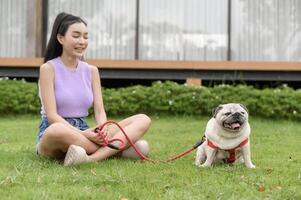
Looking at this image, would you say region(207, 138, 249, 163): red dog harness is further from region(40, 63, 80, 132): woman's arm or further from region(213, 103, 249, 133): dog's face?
region(40, 63, 80, 132): woman's arm

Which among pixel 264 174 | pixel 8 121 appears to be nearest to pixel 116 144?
pixel 264 174

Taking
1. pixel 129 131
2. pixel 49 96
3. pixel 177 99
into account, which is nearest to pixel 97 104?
pixel 129 131

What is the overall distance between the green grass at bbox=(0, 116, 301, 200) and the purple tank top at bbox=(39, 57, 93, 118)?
0.50 metres

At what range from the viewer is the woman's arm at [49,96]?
5219 mm

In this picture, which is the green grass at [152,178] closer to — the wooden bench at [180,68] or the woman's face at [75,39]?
the woman's face at [75,39]

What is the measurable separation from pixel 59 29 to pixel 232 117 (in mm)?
1821

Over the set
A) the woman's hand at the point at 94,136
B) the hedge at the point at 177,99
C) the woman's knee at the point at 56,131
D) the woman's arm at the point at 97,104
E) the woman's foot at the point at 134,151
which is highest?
the woman's arm at the point at 97,104

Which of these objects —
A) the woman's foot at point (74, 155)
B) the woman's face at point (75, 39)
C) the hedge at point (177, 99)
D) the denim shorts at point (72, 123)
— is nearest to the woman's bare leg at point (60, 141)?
the woman's foot at point (74, 155)

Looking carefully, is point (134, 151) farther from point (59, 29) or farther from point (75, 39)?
point (59, 29)

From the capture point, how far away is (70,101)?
5.39 m

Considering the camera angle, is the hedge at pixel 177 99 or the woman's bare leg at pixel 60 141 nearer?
the woman's bare leg at pixel 60 141

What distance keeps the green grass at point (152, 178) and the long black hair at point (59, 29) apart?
1.00 m

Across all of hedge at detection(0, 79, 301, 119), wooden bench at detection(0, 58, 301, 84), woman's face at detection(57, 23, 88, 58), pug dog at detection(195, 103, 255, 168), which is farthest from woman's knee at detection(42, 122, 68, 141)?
wooden bench at detection(0, 58, 301, 84)

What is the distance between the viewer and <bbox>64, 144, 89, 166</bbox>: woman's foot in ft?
16.1
